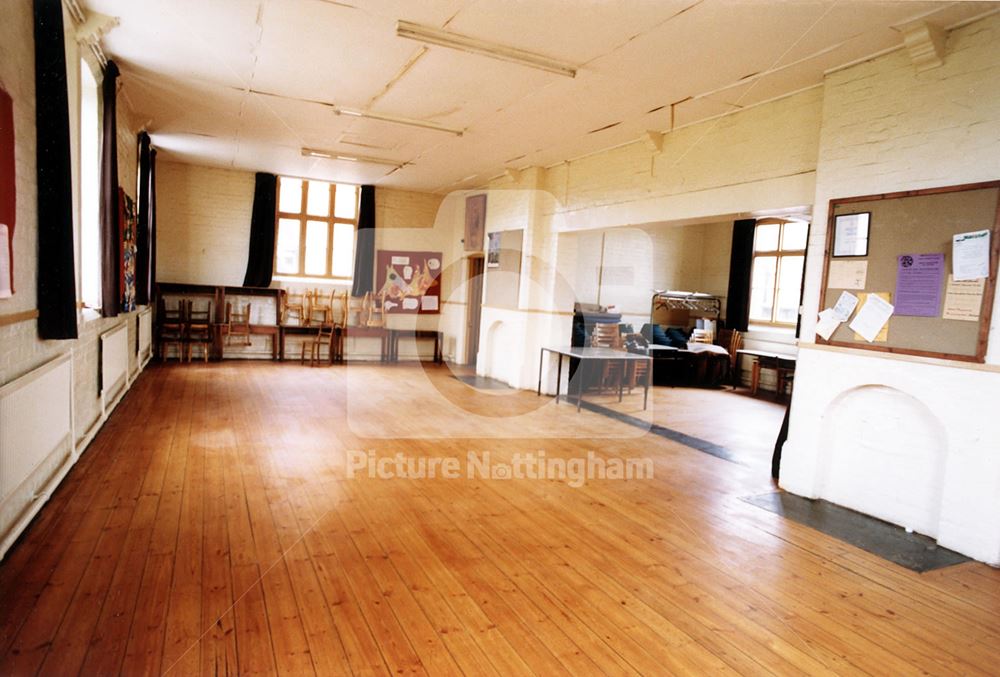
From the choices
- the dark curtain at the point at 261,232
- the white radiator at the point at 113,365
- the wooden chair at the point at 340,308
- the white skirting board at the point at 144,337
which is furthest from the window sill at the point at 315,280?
the white radiator at the point at 113,365

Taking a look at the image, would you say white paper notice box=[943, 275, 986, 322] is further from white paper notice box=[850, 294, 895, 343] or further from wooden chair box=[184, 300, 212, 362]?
wooden chair box=[184, 300, 212, 362]

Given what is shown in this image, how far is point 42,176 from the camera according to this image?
316 centimetres

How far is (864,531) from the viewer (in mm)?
3643

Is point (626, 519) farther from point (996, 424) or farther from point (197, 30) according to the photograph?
point (197, 30)

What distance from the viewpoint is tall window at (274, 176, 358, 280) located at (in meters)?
10.2

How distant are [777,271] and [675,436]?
6046 mm

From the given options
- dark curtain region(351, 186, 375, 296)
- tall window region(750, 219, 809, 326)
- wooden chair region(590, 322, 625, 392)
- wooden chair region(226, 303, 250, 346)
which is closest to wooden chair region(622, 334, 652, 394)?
wooden chair region(590, 322, 625, 392)

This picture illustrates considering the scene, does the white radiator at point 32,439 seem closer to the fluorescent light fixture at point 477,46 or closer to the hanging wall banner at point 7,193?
the hanging wall banner at point 7,193

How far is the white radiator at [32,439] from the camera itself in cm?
265

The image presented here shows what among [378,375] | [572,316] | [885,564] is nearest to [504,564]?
[885,564]

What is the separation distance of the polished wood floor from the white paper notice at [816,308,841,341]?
129 cm

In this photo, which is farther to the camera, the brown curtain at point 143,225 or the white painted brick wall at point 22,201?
the brown curtain at point 143,225

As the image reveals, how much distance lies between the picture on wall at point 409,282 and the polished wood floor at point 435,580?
20.5 feet

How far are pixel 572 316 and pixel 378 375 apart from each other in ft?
10.6
